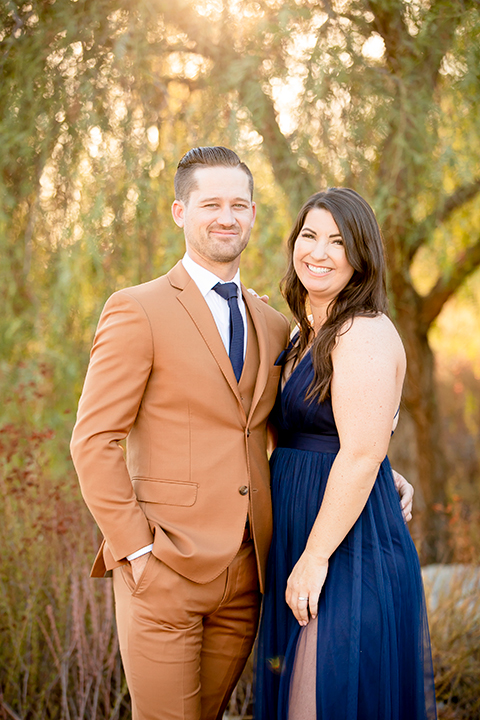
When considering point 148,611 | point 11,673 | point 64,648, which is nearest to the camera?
point 148,611

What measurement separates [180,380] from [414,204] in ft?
8.37

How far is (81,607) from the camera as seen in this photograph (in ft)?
8.94

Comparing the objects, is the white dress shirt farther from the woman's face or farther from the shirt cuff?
the shirt cuff

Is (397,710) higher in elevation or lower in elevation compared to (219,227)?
lower

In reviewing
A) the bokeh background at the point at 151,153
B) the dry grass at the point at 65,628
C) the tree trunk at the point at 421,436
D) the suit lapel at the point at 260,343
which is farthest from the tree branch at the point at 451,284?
the suit lapel at the point at 260,343

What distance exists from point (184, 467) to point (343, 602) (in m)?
0.64

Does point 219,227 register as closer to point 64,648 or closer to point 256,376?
point 256,376

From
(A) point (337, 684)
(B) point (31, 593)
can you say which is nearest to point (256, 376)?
(A) point (337, 684)

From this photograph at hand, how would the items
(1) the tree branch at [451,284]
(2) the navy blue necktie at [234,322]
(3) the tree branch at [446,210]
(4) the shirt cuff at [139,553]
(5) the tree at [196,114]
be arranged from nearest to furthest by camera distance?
(4) the shirt cuff at [139,553] → (2) the navy blue necktie at [234,322] → (5) the tree at [196,114] → (3) the tree branch at [446,210] → (1) the tree branch at [451,284]

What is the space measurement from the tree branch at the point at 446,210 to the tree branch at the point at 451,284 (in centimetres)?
39

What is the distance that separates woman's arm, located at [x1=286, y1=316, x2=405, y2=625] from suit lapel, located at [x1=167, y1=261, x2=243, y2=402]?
34 cm

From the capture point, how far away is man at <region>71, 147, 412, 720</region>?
1845mm

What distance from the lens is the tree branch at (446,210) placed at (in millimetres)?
4039

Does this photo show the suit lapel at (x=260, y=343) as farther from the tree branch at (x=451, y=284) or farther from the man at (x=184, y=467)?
the tree branch at (x=451, y=284)
